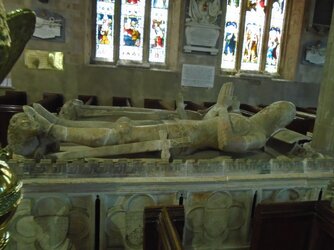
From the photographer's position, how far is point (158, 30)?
6.67 m

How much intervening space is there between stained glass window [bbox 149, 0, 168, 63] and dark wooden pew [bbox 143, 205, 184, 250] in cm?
561

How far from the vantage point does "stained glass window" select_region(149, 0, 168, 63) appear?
657cm

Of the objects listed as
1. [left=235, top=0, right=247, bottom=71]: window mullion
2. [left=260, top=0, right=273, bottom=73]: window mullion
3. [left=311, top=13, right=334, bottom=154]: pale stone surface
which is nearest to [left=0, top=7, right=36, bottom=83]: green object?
[left=311, top=13, right=334, bottom=154]: pale stone surface

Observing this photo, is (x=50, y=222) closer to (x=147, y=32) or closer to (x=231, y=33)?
(x=147, y=32)

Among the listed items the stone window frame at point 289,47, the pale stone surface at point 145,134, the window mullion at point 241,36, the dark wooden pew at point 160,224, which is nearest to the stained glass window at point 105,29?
the stone window frame at point 289,47

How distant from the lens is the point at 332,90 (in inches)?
119

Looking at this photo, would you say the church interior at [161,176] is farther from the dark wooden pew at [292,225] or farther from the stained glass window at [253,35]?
the stained glass window at [253,35]

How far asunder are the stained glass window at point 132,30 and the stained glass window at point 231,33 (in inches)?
79.7

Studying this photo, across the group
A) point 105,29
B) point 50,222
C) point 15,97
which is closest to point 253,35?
point 105,29

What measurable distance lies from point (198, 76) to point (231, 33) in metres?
1.46

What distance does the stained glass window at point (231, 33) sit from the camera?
6863 mm

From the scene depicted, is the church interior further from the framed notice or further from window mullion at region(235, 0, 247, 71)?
window mullion at region(235, 0, 247, 71)

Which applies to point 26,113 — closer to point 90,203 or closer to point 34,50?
point 90,203

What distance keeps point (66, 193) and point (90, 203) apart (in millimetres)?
177
